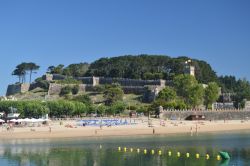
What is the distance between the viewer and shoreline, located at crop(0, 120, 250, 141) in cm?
6556

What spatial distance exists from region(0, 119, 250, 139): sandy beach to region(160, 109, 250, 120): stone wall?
764 centimetres

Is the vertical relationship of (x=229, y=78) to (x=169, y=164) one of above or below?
above

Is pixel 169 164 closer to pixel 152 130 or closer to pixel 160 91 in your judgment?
pixel 152 130

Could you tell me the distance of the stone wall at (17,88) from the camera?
408 ft

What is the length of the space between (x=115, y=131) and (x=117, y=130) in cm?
73

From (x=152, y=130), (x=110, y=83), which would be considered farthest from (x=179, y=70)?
(x=152, y=130)

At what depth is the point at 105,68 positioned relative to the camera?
133 m

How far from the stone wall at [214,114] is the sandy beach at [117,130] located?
7.64 metres

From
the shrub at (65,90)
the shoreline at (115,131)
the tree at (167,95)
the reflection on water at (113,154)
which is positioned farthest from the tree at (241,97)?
the reflection on water at (113,154)

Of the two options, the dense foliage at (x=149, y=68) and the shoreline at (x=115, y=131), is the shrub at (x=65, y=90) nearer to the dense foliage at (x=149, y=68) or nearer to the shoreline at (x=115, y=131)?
the dense foliage at (x=149, y=68)

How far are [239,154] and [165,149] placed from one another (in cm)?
729

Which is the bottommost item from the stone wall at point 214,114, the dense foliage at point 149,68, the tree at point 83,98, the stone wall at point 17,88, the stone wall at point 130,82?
the stone wall at point 214,114

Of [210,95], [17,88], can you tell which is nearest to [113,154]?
[210,95]

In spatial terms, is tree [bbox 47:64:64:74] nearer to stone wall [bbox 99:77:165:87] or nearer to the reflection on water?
stone wall [bbox 99:77:165:87]
